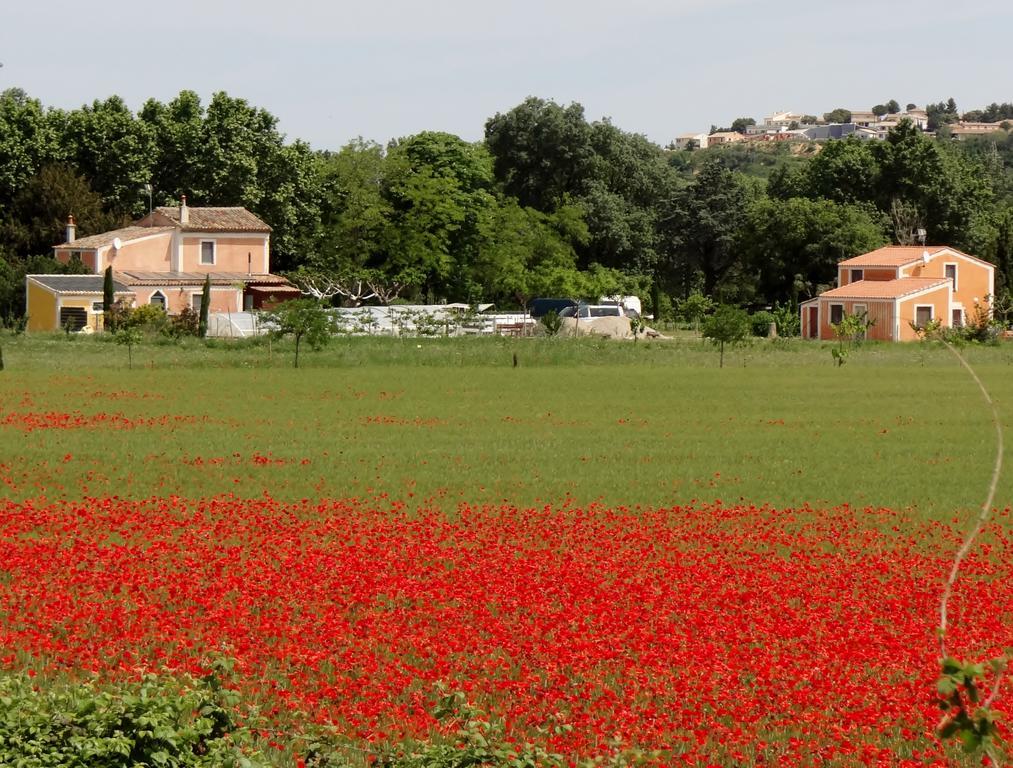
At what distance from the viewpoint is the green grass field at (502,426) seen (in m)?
24.5

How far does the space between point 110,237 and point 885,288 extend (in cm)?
4673

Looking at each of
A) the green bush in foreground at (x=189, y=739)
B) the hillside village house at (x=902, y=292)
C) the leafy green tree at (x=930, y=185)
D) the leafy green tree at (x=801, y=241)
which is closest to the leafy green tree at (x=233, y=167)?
the leafy green tree at (x=801, y=241)

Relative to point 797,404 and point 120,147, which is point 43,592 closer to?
point 797,404

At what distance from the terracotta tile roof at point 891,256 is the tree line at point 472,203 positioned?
20.6ft

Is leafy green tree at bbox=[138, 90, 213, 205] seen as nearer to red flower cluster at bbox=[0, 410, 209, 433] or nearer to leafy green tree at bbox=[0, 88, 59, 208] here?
leafy green tree at bbox=[0, 88, 59, 208]

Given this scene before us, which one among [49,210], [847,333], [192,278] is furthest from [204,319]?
[847,333]

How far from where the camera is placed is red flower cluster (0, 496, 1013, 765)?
35.1ft

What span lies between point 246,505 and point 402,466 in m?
6.34

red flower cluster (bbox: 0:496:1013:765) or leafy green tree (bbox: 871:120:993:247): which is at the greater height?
leafy green tree (bbox: 871:120:993:247)

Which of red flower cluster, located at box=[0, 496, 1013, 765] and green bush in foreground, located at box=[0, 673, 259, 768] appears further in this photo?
red flower cluster, located at box=[0, 496, 1013, 765]

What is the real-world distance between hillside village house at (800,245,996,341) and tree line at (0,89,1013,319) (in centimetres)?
723

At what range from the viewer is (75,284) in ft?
270

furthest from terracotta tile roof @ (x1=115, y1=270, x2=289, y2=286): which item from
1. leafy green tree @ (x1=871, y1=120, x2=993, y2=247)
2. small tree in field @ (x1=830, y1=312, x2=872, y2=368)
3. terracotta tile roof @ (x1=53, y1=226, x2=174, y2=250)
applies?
leafy green tree @ (x1=871, y1=120, x2=993, y2=247)

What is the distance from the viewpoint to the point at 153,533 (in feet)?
61.3
